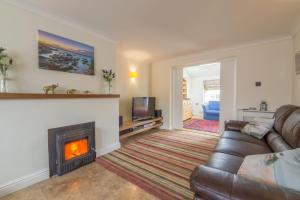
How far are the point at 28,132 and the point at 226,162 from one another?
7.37 feet

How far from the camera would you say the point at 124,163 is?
7.65ft

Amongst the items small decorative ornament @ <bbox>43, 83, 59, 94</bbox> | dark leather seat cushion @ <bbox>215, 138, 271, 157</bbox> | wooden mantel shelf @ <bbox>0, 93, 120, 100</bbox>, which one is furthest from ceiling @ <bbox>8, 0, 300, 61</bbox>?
dark leather seat cushion @ <bbox>215, 138, 271, 157</bbox>

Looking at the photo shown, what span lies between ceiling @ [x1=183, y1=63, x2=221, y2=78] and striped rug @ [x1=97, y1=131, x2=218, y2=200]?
4126 mm

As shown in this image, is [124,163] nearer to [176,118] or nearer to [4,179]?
[4,179]

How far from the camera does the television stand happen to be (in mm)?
3295

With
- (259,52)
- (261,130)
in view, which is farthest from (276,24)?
(261,130)

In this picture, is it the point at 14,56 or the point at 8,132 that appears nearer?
the point at 8,132

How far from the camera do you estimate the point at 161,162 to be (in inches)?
92.6

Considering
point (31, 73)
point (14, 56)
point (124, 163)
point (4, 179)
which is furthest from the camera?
point (124, 163)

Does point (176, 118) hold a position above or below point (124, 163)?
above

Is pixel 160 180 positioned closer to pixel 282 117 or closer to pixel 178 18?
pixel 282 117

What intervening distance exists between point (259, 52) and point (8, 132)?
4.47 meters

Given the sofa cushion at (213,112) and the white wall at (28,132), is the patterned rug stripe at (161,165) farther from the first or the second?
the sofa cushion at (213,112)

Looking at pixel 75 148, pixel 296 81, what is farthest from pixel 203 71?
pixel 75 148
